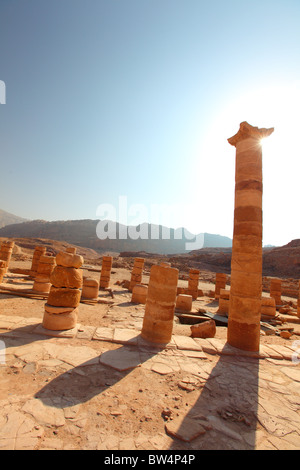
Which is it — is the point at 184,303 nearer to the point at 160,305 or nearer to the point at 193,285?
the point at 193,285

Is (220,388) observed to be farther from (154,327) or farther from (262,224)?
(262,224)

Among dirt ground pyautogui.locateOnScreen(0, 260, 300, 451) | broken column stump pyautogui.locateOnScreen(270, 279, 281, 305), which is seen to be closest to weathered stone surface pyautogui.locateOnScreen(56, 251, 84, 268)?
dirt ground pyautogui.locateOnScreen(0, 260, 300, 451)

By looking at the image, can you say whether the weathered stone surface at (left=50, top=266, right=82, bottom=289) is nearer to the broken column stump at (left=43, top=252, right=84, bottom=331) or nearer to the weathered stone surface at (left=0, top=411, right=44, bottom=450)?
the broken column stump at (left=43, top=252, right=84, bottom=331)

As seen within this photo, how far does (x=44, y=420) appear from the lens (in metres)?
2.55

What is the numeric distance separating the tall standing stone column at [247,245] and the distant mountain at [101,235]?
78.8m

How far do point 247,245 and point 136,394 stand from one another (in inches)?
172

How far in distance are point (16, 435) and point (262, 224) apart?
636 cm

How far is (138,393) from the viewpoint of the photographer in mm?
3324

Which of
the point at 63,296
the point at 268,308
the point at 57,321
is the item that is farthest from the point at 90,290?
the point at 268,308

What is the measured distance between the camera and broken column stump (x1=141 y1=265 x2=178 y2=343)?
5508 millimetres

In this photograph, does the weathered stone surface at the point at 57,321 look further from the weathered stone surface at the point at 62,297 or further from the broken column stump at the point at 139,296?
the broken column stump at the point at 139,296

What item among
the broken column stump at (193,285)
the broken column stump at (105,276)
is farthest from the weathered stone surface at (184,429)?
the broken column stump at (193,285)

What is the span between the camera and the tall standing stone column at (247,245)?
18.8ft
